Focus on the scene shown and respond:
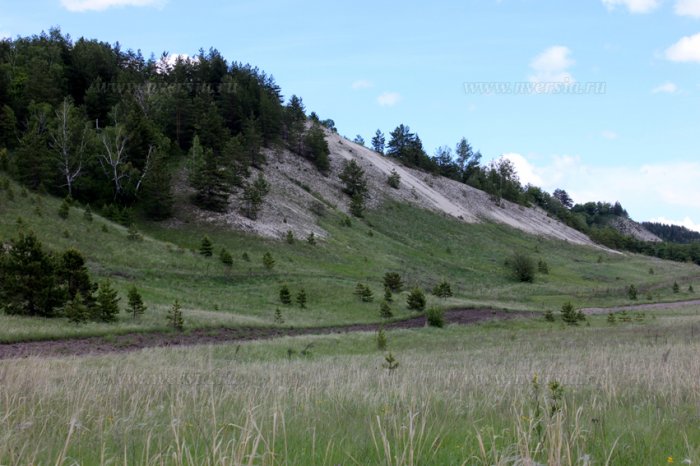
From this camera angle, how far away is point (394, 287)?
45406mm

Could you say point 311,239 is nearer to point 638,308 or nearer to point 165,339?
point 638,308

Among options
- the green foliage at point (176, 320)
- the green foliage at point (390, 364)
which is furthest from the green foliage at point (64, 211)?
the green foliage at point (390, 364)

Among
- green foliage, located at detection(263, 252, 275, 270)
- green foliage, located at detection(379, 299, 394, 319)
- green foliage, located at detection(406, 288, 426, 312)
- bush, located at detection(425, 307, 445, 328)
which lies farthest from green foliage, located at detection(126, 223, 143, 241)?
bush, located at detection(425, 307, 445, 328)

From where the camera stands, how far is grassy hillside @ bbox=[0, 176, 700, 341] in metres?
34.4

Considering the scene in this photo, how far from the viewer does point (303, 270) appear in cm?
4944

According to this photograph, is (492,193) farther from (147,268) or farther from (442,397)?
(442,397)

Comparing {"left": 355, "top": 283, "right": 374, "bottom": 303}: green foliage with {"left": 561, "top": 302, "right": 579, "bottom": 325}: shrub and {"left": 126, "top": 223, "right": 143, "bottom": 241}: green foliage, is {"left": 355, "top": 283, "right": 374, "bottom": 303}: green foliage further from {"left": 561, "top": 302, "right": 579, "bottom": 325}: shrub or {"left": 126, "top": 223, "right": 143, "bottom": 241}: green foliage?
{"left": 126, "top": 223, "right": 143, "bottom": 241}: green foliage

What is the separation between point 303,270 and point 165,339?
25.8m

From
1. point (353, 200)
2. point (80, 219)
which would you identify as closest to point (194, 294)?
point (80, 219)

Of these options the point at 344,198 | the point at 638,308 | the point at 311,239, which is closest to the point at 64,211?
the point at 311,239

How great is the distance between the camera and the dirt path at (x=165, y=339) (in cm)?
1964

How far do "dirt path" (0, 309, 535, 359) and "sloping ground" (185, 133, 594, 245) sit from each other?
28419 millimetres

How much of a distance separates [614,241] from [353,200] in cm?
8280

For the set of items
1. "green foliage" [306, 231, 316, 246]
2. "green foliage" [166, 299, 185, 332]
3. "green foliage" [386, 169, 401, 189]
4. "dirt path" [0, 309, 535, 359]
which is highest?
"green foliage" [386, 169, 401, 189]
